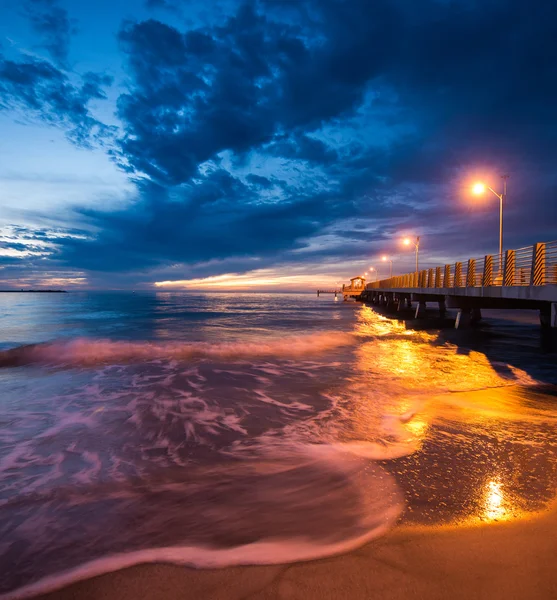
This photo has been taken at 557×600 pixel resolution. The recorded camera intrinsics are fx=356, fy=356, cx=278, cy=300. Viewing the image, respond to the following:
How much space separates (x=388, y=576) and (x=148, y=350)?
60.0 feet

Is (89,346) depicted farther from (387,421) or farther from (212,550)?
(212,550)

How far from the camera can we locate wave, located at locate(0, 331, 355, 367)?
16938 millimetres

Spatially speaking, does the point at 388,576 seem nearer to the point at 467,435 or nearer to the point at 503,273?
the point at 467,435

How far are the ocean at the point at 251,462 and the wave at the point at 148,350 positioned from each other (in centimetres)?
379

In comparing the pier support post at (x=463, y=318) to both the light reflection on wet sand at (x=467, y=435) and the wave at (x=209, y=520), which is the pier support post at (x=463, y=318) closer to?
the light reflection on wet sand at (x=467, y=435)

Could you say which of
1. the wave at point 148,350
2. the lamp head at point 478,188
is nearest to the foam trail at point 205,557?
the wave at point 148,350

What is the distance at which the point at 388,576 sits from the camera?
9.95 feet

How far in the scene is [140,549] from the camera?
3600mm

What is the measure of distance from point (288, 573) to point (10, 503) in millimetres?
3953

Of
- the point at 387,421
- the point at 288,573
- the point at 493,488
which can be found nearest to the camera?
the point at 288,573

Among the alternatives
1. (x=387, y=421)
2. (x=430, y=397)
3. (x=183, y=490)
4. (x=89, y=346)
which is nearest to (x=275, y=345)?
(x=89, y=346)

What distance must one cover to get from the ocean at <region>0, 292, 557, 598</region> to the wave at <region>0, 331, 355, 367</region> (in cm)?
379

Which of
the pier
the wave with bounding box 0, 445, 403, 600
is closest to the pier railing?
the pier

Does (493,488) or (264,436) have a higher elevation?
(493,488)
